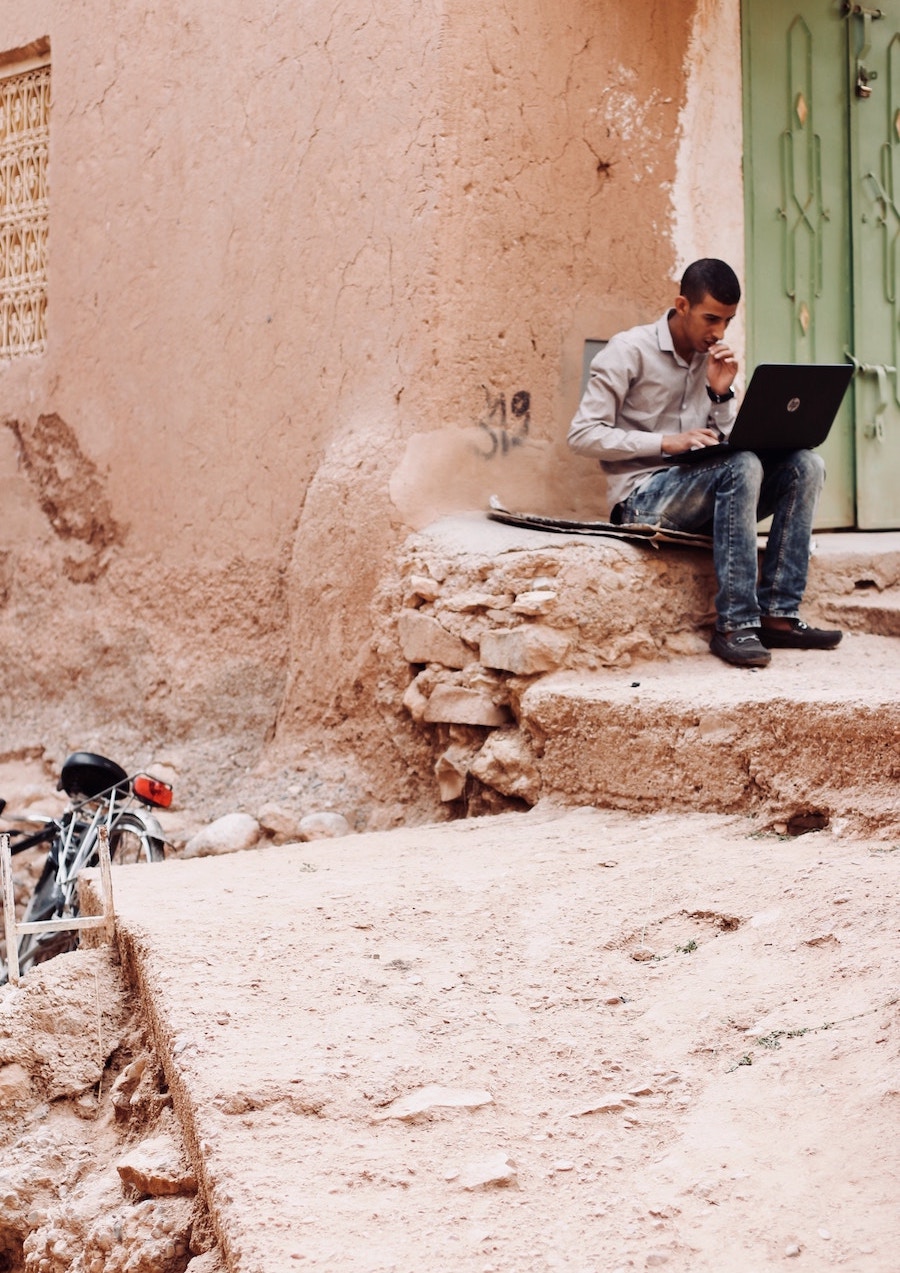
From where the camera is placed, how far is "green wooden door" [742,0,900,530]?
5156mm

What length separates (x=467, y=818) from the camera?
3.95 meters

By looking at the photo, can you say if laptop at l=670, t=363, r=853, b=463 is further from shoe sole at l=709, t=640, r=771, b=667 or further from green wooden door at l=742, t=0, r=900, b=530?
green wooden door at l=742, t=0, r=900, b=530

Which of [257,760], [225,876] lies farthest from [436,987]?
[257,760]

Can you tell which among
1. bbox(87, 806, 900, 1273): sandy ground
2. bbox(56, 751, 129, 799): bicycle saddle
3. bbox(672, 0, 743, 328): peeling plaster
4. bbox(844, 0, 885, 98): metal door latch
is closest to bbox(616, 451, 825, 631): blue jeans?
bbox(672, 0, 743, 328): peeling plaster

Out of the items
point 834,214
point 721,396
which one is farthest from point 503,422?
point 834,214

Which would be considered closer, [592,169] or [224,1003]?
[224,1003]

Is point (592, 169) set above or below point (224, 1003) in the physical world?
above

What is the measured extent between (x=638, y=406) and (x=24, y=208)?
114 inches

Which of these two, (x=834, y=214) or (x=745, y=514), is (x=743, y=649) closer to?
(x=745, y=514)

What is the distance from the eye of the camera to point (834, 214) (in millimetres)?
5316

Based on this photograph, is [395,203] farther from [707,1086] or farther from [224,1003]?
[707,1086]

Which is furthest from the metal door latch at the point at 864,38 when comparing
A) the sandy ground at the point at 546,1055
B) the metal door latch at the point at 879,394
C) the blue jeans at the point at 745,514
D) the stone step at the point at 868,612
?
the sandy ground at the point at 546,1055

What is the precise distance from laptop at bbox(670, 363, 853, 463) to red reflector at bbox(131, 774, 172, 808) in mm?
1821

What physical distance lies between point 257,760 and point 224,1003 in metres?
2.56
